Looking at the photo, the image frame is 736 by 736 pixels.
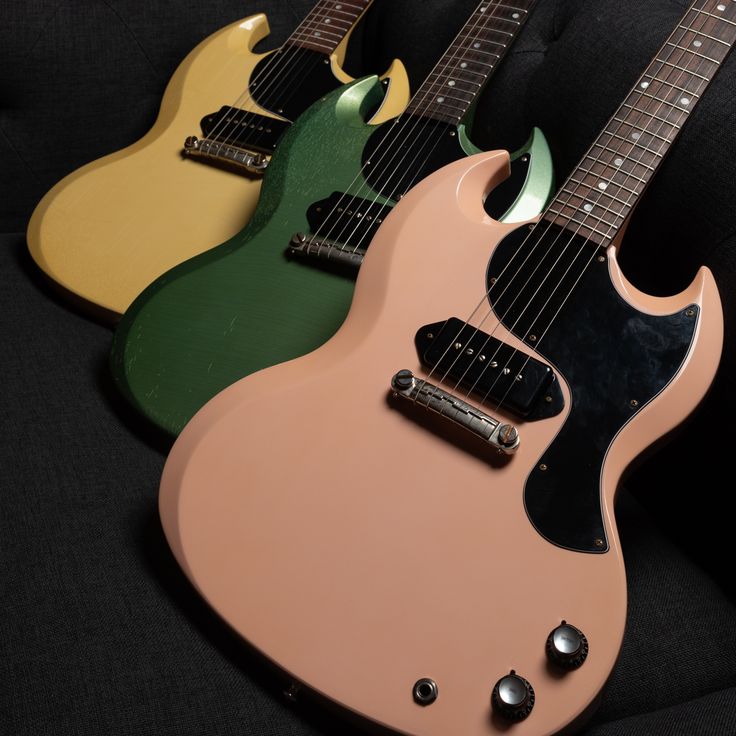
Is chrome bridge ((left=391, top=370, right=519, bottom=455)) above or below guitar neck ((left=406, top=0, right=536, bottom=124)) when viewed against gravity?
below

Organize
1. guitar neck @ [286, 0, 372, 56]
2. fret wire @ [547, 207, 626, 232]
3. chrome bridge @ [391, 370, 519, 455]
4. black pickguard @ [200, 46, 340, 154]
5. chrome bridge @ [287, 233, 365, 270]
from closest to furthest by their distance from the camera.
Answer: chrome bridge @ [391, 370, 519, 455] → fret wire @ [547, 207, 626, 232] → chrome bridge @ [287, 233, 365, 270] → black pickguard @ [200, 46, 340, 154] → guitar neck @ [286, 0, 372, 56]

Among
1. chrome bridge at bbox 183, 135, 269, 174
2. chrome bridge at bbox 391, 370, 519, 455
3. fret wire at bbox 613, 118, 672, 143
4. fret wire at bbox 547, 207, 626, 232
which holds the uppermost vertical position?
fret wire at bbox 613, 118, 672, 143

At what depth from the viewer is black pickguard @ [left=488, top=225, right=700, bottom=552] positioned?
28.2 inches

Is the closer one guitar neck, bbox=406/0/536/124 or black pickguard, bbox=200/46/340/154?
guitar neck, bbox=406/0/536/124

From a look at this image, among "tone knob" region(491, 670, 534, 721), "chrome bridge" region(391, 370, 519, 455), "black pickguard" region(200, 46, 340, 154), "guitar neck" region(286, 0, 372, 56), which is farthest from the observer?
"guitar neck" region(286, 0, 372, 56)

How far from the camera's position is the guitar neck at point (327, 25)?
1.33 m

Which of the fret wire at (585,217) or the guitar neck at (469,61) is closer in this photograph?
the fret wire at (585,217)

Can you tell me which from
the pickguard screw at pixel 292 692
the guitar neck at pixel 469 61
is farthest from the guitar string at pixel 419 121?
the pickguard screw at pixel 292 692

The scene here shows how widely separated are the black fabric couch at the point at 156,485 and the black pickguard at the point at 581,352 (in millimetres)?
129

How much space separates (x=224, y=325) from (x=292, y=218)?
0.61 feet

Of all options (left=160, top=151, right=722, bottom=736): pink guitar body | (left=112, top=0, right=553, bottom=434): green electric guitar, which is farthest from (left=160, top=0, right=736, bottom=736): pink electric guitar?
(left=112, top=0, right=553, bottom=434): green electric guitar

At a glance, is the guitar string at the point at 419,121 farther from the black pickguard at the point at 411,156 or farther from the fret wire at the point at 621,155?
the fret wire at the point at 621,155

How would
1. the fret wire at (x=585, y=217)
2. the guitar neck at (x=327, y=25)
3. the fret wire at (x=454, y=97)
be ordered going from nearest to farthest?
the fret wire at (x=585, y=217)
the fret wire at (x=454, y=97)
the guitar neck at (x=327, y=25)

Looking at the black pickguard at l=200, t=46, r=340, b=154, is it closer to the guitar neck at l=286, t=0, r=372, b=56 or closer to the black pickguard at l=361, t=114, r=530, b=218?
the guitar neck at l=286, t=0, r=372, b=56
